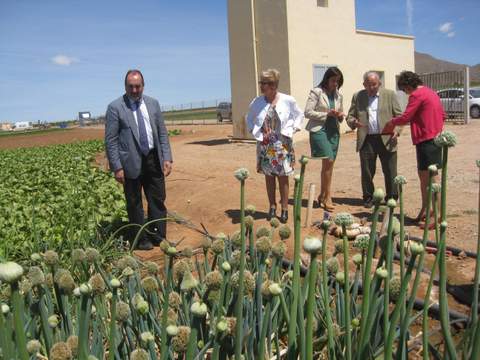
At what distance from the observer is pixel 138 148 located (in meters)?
4.46

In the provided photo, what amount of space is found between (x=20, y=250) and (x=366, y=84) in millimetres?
4047

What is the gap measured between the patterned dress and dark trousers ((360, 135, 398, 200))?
3.66 ft

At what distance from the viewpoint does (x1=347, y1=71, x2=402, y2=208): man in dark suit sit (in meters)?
5.42

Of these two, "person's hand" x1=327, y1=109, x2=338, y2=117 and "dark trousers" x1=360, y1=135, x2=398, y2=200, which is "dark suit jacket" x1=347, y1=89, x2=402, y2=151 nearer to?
"dark trousers" x1=360, y1=135, x2=398, y2=200

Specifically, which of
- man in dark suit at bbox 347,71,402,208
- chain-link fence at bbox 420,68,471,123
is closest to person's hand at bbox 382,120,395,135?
man in dark suit at bbox 347,71,402,208

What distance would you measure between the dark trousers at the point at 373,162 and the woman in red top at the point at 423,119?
77cm

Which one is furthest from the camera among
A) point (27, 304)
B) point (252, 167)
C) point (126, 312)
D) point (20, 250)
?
point (252, 167)

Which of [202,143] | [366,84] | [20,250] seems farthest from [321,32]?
[20,250]

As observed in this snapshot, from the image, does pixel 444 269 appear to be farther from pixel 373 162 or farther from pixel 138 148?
pixel 373 162

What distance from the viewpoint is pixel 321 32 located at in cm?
1505

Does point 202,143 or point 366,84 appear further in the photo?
point 202,143

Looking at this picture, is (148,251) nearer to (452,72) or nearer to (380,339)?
(380,339)

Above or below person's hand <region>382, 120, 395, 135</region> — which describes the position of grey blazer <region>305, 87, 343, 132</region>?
above

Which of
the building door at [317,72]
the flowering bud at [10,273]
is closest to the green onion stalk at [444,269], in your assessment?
the flowering bud at [10,273]
